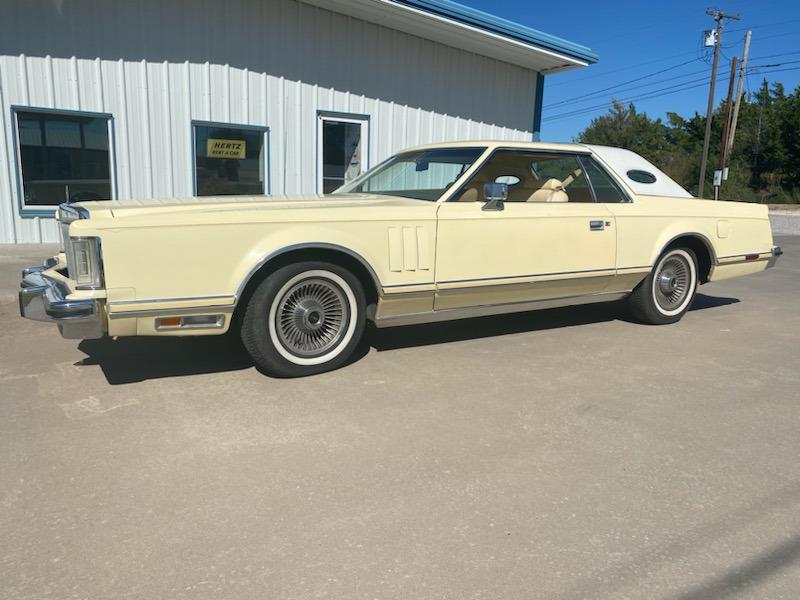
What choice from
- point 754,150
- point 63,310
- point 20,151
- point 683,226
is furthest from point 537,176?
point 754,150

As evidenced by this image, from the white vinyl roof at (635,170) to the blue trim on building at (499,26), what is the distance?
4.94 metres

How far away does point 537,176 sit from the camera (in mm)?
5664

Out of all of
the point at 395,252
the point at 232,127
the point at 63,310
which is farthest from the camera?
the point at 232,127

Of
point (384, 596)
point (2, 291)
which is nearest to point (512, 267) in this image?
point (384, 596)

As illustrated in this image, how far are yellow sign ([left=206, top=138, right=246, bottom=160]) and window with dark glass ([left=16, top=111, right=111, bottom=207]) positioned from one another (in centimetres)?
137

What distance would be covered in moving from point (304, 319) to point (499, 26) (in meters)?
8.14

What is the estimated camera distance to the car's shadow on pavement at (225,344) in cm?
436

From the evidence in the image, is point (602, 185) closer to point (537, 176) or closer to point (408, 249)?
point (537, 176)

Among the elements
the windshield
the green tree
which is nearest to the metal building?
the windshield

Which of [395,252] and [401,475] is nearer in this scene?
[401,475]

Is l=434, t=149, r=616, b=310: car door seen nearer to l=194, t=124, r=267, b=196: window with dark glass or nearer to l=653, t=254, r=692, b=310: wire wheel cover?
l=653, t=254, r=692, b=310: wire wheel cover

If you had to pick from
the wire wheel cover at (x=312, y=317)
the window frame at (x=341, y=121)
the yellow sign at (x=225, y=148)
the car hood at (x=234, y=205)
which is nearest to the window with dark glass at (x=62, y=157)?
the yellow sign at (x=225, y=148)

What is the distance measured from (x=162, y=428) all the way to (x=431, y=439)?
1.38 metres

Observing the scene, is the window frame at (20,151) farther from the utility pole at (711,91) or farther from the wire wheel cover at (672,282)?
the utility pole at (711,91)
